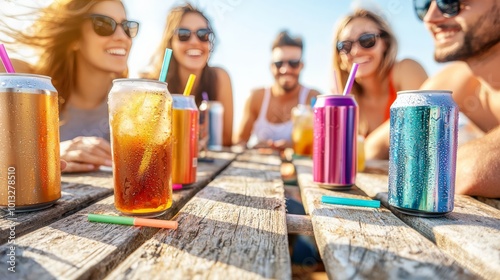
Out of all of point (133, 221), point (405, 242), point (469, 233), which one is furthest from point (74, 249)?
point (469, 233)

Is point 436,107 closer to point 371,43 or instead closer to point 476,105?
point 476,105

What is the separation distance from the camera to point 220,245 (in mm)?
529

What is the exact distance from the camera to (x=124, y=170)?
26.9 inches

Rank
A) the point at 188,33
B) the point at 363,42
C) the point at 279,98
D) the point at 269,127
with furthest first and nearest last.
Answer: the point at 279,98 < the point at 269,127 < the point at 188,33 < the point at 363,42

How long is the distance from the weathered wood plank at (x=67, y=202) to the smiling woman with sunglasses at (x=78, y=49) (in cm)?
74

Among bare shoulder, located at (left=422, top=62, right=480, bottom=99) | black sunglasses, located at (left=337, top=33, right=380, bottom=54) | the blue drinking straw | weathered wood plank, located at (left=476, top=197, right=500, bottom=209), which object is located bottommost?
weathered wood plank, located at (left=476, top=197, right=500, bottom=209)

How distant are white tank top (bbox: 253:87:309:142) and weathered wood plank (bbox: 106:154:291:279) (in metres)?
2.66

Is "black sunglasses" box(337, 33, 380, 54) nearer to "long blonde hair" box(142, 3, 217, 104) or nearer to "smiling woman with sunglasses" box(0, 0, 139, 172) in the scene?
"long blonde hair" box(142, 3, 217, 104)

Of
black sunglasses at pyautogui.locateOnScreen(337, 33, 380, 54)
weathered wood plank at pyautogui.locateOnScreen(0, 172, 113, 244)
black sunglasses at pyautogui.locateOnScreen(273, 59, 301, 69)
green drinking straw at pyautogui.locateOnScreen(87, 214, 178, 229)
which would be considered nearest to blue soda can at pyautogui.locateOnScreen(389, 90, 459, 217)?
green drinking straw at pyautogui.locateOnScreen(87, 214, 178, 229)

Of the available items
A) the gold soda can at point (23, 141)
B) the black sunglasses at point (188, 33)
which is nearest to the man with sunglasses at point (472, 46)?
the black sunglasses at point (188, 33)

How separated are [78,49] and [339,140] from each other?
5.79 feet

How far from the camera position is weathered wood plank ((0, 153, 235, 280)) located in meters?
0.43

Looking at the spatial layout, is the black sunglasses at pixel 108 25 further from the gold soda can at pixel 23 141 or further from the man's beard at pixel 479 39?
the man's beard at pixel 479 39

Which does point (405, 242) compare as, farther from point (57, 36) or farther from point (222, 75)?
point (222, 75)
